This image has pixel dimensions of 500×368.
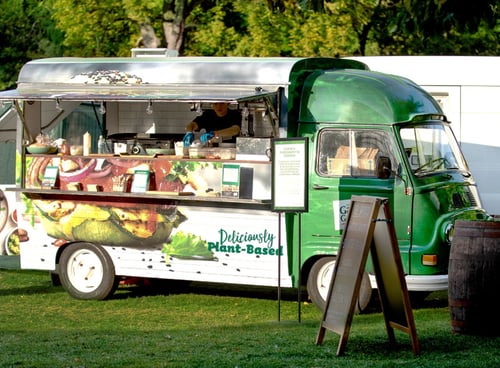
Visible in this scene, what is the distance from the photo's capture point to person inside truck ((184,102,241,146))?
13.9 metres

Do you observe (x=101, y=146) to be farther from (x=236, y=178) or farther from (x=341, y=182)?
(x=341, y=182)

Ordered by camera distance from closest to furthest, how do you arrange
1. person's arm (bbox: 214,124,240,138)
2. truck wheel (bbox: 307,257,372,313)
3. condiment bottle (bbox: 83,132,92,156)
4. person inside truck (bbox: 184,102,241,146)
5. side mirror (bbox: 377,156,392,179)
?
side mirror (bbox: 377,156,392,179), truck wheel (bbox: 307,257,372,313), person inside truck (bbox: 184,102,241,146), person's arm (bbox: 214,124,240,138), condiment bottle (bbox: 83,132,92,156)

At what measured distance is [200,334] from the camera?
10883 millimetres

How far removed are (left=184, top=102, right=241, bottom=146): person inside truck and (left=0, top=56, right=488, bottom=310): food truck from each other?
0.18 meters

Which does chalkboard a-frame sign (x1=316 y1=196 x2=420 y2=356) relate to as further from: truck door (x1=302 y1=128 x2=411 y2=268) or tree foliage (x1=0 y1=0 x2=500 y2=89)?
tree foliage (x1=0 y1=0 x2=500 y2=89)

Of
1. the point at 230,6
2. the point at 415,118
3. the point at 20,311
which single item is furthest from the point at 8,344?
the point at 230,6

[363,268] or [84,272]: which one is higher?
[363,268]

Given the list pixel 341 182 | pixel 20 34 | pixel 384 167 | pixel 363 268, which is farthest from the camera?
pixel 20 34

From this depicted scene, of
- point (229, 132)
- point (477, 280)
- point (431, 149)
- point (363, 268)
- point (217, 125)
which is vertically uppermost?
point (217, 125)

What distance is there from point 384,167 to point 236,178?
1.71 meters

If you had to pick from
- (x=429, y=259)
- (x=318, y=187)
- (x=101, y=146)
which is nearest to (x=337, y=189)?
(x=318, y=187)

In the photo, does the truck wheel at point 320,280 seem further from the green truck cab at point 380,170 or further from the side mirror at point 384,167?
the side mirror at point 384,167

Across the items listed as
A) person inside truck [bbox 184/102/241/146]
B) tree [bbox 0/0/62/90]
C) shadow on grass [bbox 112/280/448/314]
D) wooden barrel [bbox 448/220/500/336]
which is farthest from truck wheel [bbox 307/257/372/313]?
tree [bbox 0/0/62/90]

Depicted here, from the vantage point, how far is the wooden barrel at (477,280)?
34.0 ft
